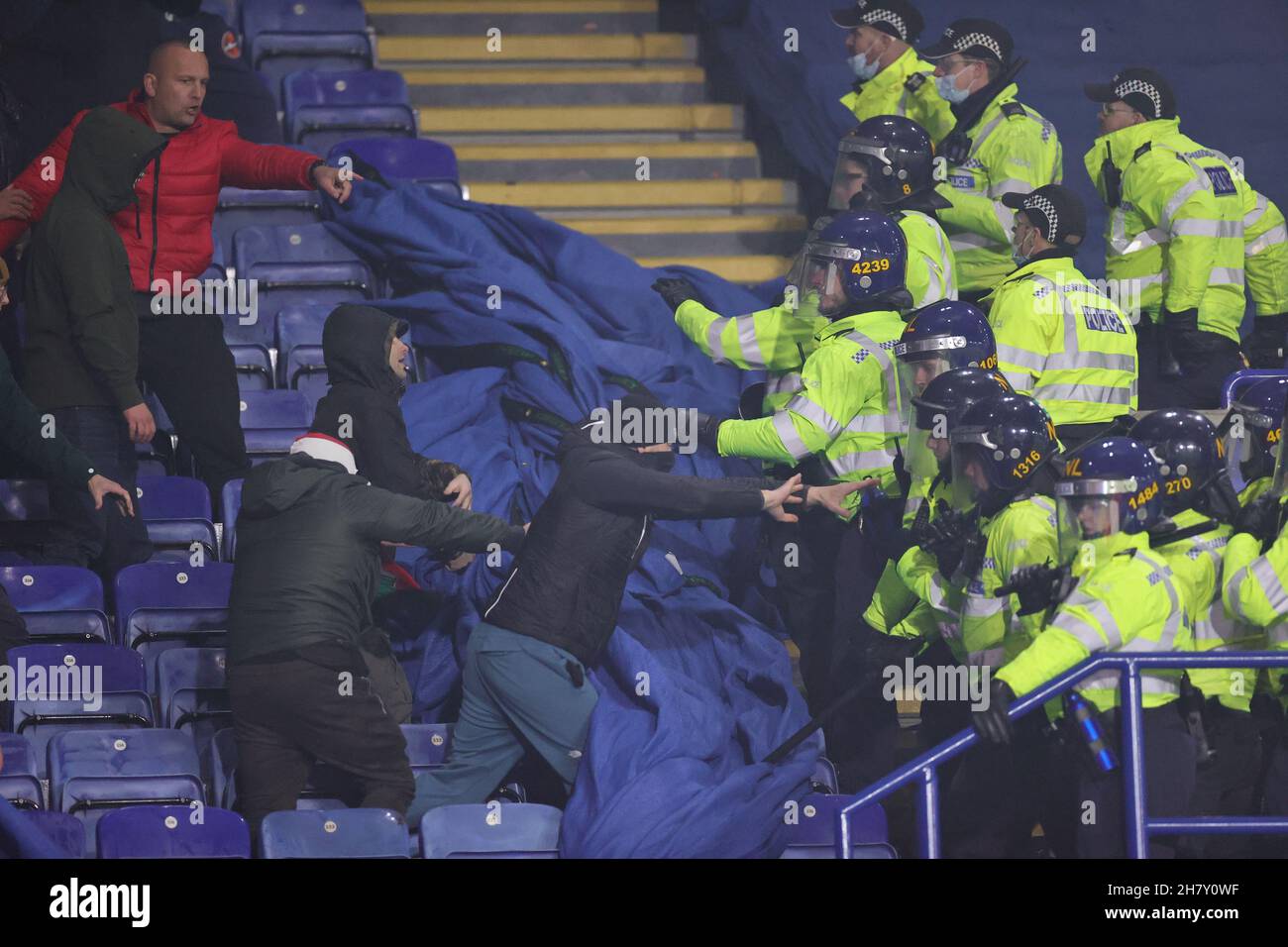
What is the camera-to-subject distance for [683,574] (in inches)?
256

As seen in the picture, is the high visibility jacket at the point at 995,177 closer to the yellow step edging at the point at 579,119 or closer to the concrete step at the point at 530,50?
the yellow step edging at the point at 579,119

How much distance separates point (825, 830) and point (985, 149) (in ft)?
8.47

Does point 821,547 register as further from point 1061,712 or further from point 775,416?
point 1061,712

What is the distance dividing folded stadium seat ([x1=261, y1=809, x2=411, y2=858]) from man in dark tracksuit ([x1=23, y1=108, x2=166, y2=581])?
1326mm

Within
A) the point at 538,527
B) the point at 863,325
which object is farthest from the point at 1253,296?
the point at 538,527

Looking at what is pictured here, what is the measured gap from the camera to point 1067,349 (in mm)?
6191

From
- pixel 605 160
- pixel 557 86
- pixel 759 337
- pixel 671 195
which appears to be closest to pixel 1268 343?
pixel 759 337

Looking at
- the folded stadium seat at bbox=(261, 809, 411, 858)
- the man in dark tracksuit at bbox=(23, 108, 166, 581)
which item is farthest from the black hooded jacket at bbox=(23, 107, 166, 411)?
the folded stadium seat at bbox=(261, 809, 411, 858)

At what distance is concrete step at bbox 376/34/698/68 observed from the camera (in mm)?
9406

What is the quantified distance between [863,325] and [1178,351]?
4.57 feet

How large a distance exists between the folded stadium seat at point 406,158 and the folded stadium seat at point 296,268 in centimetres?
45

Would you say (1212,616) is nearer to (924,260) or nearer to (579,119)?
(924,260)

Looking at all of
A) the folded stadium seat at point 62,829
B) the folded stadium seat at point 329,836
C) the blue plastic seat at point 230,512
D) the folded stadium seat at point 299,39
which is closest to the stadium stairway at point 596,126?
the folded stadium seat at point 299,39

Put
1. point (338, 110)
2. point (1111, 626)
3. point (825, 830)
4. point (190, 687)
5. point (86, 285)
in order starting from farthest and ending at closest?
point (338, 110), point (86, 285), point (190, 687), point (825, 830), point (1111, 626)
